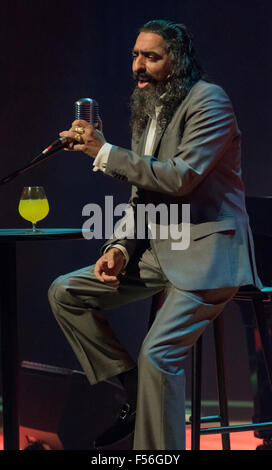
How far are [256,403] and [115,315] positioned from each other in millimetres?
887

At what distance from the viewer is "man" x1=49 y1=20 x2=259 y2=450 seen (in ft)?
5.95

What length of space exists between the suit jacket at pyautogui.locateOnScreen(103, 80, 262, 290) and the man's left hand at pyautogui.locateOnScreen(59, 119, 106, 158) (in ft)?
0.18

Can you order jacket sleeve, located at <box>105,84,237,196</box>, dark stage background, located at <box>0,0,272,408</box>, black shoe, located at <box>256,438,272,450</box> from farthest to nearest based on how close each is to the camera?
dark stage background, located at <box>0,0,272,408</box>
black shoe, located at <box>256,438,272,450</box>
jacket sleeve, located at <box>105,84,237,196</box>

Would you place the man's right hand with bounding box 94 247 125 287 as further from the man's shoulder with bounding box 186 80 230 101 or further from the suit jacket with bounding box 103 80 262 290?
the man's shoulder with bounding box 186 80 230 101

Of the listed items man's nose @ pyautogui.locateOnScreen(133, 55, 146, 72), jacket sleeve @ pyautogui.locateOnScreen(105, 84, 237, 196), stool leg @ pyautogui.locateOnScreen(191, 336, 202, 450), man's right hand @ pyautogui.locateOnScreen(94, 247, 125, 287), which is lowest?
stool leg @ pyautogui.locateOnScreen(191, 336, 202, 450)

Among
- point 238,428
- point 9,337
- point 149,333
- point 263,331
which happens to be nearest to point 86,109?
point 149,333

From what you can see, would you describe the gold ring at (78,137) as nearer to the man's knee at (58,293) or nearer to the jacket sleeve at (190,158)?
the jacket sleeve at (190,158)

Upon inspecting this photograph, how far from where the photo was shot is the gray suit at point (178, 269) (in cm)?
179

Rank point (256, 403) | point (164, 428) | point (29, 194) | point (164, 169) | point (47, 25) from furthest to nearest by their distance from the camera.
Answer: point (47, 25), point (256, 403), point (29, 194), point (164, 169), point (164, 428)

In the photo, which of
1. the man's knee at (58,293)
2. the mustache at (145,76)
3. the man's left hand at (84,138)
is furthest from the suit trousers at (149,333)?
the mustache at (145,76)

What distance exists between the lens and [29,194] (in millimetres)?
2406

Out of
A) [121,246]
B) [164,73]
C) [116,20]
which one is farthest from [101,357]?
[116,20]
